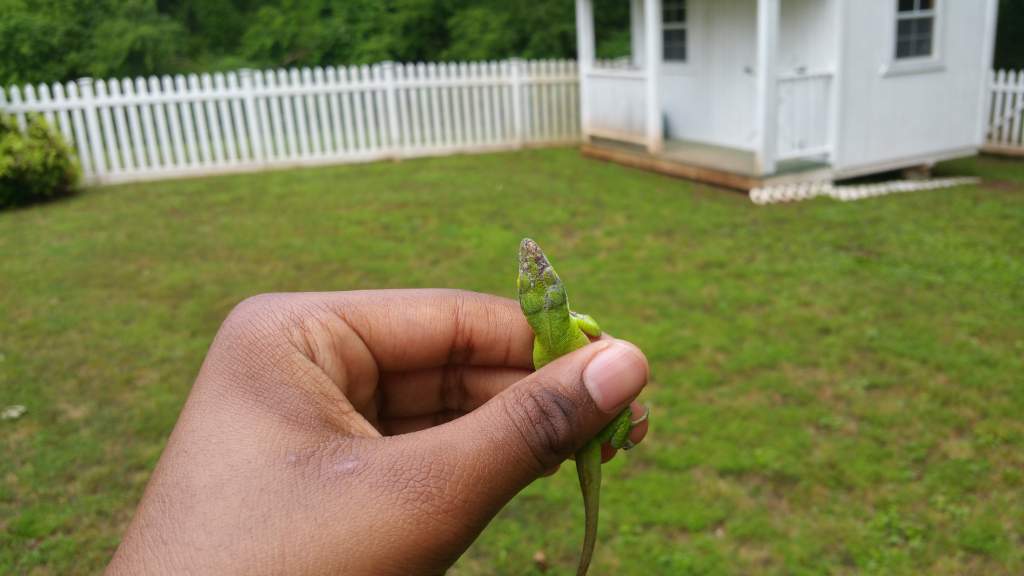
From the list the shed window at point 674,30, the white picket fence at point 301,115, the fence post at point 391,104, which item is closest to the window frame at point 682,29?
the shed window at point 674,30

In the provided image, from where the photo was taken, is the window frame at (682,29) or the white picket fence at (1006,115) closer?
the white picket fence at (1006,115)

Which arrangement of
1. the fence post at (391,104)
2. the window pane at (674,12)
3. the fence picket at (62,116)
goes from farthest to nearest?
1. the fence post at (391,104)
2. the window pane at (674,12)
3. the fence picket at (62,116)

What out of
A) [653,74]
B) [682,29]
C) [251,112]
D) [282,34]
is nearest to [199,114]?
[251,112]

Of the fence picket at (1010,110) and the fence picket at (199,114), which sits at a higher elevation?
the fence picket at (199,114)

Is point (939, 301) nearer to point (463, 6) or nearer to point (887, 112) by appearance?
point (887, 112)

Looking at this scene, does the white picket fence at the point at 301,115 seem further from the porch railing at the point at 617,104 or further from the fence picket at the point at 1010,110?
the fence picket at the point at 1010,110

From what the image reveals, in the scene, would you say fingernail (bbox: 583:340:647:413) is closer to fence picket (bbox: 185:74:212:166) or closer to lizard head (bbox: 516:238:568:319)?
lizard head (bbox: 516:238:568:319)
